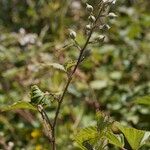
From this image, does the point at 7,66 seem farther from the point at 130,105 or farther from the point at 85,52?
the point at 85,52

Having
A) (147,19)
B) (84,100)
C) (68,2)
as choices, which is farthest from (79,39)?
(68,2)

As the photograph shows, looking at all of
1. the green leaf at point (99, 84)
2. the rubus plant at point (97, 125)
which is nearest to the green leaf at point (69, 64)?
the rubus plant at point (97, 125)

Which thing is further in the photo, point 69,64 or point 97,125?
point 69,64

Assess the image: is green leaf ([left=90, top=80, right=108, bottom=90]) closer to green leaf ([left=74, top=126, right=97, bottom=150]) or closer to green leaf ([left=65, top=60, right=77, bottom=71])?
green leaf ([left=65, top=60, right=77, bottom=71])

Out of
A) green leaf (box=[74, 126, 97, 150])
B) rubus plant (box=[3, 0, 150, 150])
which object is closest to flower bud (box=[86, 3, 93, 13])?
rubus plant (box=[3, 0, 150, 150])

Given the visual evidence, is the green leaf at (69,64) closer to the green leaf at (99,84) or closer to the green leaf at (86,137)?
the green leaf at (86,137)

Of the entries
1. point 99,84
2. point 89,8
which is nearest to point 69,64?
point 89,8

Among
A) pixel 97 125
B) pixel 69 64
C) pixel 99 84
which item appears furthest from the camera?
pixel 99 84

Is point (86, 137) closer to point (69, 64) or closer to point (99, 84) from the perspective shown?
point (69, 64)
